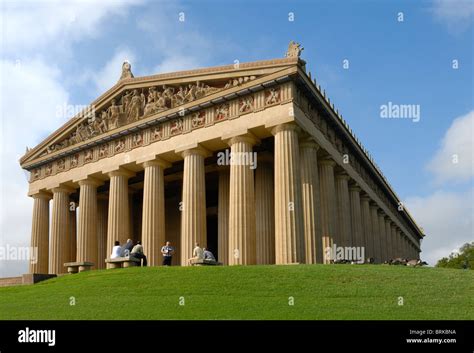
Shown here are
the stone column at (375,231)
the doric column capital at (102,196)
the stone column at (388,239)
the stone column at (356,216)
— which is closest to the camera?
the stone column at (356,216)

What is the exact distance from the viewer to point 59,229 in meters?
49.9

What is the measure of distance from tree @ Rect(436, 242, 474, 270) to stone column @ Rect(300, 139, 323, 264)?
2544 inches

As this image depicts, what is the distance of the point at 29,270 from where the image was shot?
Answer: 169 ft

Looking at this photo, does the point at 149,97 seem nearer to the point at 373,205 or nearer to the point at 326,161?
the point at 326,161

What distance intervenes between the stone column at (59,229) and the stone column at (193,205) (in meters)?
15.5

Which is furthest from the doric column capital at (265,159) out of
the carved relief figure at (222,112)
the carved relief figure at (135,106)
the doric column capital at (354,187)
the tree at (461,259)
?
the tree at (461,259)

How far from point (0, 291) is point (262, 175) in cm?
2095

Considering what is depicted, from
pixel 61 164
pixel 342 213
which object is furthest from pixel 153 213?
pixel 342 213

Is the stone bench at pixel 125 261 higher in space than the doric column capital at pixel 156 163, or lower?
lower

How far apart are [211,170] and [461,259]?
67.9m

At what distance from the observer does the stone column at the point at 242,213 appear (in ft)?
117

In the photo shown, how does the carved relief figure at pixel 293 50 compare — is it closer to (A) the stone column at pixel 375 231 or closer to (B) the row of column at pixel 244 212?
(B) the row of column at pixel 244 212
